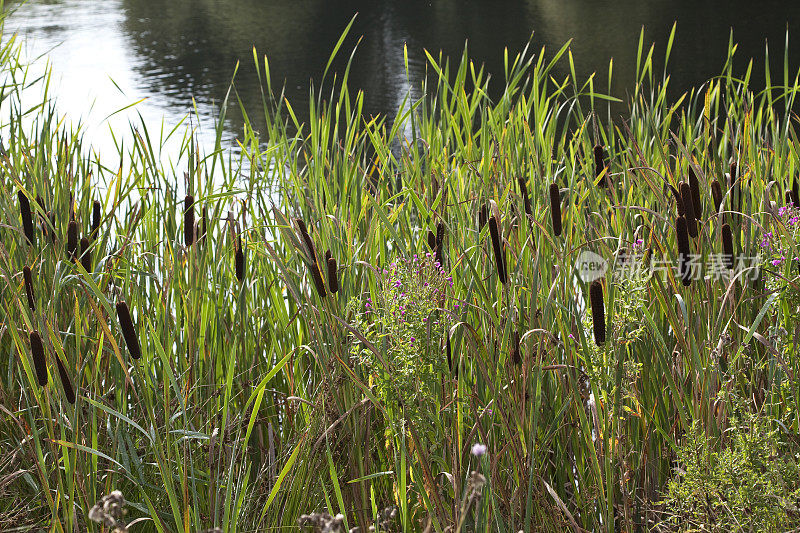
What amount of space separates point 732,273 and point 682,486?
408 millimetres

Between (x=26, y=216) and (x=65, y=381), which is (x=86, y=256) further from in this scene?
(x=65, y=381)

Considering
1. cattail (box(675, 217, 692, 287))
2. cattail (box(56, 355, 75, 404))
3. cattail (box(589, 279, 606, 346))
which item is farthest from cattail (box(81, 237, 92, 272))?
cattail (box(675, 217, 692, 287))

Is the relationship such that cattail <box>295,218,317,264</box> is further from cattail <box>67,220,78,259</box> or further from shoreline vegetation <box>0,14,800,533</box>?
cattail <box>67,220,78,259</box>

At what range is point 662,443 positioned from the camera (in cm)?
171

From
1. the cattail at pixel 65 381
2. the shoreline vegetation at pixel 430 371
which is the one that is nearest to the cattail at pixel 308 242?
the shoreline vegetation at pixel 430 371

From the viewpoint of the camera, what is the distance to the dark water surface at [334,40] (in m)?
9.48

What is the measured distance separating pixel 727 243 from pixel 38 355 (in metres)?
1.11

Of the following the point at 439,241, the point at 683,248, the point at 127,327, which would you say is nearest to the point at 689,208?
the point at 683,248

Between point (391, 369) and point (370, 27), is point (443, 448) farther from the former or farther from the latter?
point (370, 27)

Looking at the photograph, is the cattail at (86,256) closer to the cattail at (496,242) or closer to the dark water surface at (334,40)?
the cattail at (496,242)

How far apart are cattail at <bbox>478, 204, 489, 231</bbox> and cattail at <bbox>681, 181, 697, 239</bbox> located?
391mm

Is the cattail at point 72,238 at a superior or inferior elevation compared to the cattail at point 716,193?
superior

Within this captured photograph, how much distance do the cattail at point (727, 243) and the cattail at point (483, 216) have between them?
0.45m

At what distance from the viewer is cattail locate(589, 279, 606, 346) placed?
1188 mm
